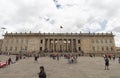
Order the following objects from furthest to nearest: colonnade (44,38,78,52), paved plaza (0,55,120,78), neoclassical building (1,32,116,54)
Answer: neoclassical building (1,32,116,54), colonnade (44,38,78,52), paved plaza (0,55,120,78)

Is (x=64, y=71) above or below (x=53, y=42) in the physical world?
below

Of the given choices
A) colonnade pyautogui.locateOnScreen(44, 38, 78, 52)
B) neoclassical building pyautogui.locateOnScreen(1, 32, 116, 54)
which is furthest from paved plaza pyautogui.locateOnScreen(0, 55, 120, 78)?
neoclassical building pyautogui.locateOnScreen(1, 32, 116, 54)

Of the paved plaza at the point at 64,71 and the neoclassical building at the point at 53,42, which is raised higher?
the neoclassical building at the point at 53,42

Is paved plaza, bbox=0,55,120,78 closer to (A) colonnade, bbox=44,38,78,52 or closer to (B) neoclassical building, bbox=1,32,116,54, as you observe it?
(A) colonnade, bbox=44,38,78,52

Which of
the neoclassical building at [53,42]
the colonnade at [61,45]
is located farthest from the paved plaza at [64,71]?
the neoclassical building at [53,42]

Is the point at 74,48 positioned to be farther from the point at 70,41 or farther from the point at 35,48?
the point at 35,48

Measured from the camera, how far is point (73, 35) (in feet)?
250

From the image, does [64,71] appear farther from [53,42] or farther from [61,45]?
[61,45]

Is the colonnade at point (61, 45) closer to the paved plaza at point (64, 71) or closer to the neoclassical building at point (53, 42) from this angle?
the neoclassical building at point (53, 42)

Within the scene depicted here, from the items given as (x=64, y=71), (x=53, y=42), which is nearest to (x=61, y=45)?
(x=53, y=42)

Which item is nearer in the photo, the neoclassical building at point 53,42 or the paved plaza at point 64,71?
the paved plaza at point 64,71

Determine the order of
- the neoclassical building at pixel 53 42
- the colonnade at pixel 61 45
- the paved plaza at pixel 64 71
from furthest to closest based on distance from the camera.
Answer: the neoclassical building at pixel 53 42 < the colonnade at pixel 61 45 < the paved plaza at pixel 64 71

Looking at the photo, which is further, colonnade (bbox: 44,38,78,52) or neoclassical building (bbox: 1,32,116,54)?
neoclassical building (bbox: 1,32,116,54)

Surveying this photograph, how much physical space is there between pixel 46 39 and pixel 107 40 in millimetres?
31506
